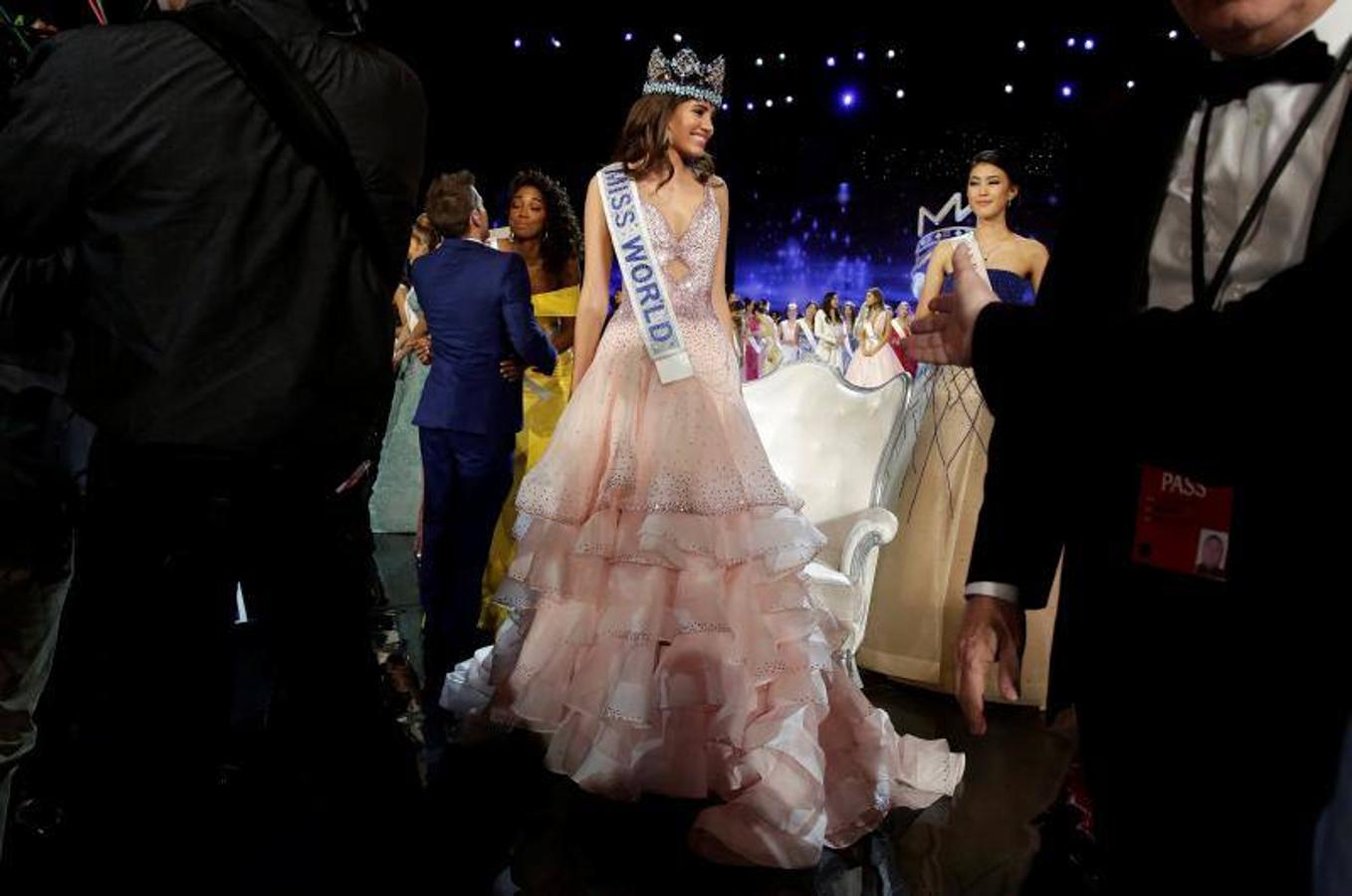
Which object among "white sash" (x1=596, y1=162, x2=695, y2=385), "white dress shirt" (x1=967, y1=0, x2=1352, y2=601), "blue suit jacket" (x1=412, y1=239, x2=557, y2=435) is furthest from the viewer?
"blue suit jacket" (x1=412, y1=239, x2=557, y2=435)

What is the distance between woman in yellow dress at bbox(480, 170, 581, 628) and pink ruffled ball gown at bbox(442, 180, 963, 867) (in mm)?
1480

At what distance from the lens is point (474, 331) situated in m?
3.30

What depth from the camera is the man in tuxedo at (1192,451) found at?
0.80 meters

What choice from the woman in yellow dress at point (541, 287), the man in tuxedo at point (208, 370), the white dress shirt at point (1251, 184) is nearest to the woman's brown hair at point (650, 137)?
the man in tuxedo at point (208, 370)

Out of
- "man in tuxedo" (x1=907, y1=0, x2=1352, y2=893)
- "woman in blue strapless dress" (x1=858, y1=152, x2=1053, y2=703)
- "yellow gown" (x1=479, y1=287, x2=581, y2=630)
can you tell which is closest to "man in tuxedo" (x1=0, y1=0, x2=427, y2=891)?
"man in tuxedo" (x1=907, y1=0, x2=1352, y2=893)

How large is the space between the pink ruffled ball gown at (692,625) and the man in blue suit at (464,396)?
0.75 metres

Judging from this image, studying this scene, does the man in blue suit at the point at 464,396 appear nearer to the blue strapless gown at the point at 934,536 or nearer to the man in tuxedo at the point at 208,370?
the blue strapless gown at the point at 934,536

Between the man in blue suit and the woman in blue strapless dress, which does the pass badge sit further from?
the man in blue suit

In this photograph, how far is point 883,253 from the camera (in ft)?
58.6

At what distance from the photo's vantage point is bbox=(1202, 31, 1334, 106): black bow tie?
2.99 feet

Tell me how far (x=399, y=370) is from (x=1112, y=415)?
4.68 meters

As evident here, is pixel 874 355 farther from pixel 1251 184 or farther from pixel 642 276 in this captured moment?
pixel 1251 184

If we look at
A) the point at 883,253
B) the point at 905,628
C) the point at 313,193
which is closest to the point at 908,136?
the point at 883,253

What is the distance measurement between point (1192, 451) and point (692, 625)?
1554 millimetres
